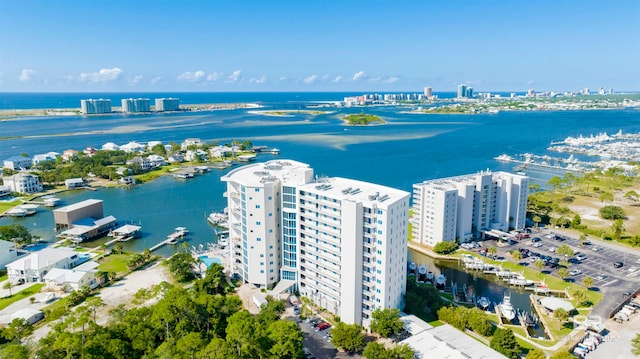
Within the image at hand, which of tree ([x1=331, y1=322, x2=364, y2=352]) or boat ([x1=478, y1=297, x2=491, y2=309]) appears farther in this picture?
boat ([x1=478, y1=297, x2=491, y2=309])

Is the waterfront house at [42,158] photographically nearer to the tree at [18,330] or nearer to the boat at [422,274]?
the tree at [18,330]

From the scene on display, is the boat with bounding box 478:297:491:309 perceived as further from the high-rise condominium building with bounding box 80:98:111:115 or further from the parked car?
the high-rise condominium building with bounding box 80:98:111:115

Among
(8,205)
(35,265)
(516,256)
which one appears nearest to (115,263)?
(35,265)

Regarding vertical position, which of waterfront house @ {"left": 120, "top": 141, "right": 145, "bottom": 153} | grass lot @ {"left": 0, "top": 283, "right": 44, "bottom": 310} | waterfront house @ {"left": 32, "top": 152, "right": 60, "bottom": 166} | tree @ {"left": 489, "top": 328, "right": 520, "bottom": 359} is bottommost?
grass lot @ {"left": 0, "top": 283, "right": 44, "bottom": 310}

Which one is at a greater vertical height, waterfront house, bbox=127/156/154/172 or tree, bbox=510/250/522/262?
waterfront house, bbox=127/156/154/172

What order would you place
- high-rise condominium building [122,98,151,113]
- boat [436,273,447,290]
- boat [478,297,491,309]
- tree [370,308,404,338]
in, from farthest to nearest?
high-rise condominium building [122,98,151,113] → boat [436,273,447,290] → boat [478,297,491,309] → tree [370,308,404,338]

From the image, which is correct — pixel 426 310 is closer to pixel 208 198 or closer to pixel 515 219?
pixel 515 219

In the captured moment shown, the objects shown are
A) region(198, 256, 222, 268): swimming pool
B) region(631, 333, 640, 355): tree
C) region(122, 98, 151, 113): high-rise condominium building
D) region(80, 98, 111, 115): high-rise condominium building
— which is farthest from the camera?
region(122, 98, 151, 113): high-rise condominium building

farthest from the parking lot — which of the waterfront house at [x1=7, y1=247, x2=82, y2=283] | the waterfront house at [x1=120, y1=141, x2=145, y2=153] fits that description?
the waterfront house at [x1=120, y1=141, x2=145, y2=153]
